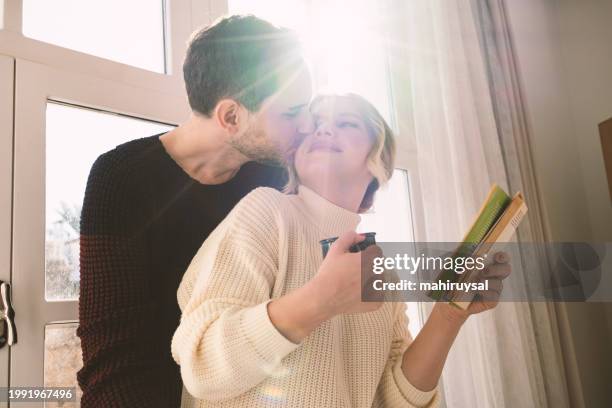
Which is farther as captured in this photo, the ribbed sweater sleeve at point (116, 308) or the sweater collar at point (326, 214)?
the sweater collar at point (326, 214)

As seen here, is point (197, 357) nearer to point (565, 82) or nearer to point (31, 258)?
point (31, 258)

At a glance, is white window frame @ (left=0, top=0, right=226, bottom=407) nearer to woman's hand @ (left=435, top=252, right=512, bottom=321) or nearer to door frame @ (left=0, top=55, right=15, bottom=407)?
door frame @ (left=0, top=55, right=15, bottom=407)

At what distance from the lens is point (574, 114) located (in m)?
2.81

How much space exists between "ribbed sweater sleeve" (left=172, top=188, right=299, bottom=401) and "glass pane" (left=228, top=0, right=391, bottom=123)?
3.12ft

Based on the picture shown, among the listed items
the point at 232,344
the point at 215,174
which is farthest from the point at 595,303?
the point at 232,344

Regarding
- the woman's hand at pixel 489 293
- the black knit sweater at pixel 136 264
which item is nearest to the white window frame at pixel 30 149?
the black knit sweater at pixel 136 264

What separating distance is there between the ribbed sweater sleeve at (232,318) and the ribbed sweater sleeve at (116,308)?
0.12 meters

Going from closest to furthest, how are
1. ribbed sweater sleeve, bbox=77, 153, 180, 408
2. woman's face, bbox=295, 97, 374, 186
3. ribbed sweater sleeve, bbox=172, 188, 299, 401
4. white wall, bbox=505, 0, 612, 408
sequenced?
ribbed sweater sleeve, bbox=172, 188, 299, 401
ribbed sweater sleeve, bbox=77, 153, 180, 408
woman's face, bbox=295, 97, 374, 186
white wall, bbox=505, 0, 612, 408

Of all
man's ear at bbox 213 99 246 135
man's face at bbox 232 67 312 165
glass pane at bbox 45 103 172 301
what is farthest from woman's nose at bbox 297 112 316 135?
glass pane at bbox 45 103 172 301

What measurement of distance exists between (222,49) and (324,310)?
685mm

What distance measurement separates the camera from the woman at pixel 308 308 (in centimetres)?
72

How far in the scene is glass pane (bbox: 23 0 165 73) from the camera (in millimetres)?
1115

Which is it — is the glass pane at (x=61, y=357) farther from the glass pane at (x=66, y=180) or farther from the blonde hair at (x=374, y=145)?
the blonde hair at (x=374, y=145)

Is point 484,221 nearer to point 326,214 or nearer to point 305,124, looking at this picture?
point 326,214
